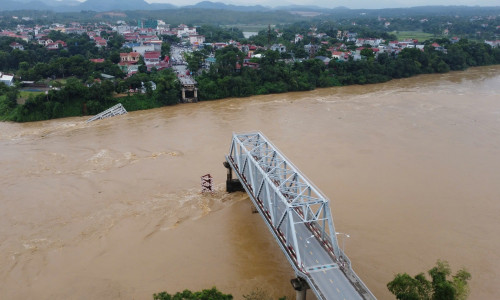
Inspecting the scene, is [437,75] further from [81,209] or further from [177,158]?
[81,209]

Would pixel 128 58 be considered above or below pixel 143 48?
below

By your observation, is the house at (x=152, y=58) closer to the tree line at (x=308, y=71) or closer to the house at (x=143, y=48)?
the house at (x=143, y=48)

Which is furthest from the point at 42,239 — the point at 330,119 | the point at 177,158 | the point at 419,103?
the point at 419,103

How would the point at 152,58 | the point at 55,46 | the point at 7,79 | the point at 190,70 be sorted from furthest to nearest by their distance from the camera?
the point at 55,46
the point at 152,58
the point at 190,70
the point at 7,79

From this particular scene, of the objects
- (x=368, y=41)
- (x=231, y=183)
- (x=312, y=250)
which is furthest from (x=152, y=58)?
(x=312, y=250)

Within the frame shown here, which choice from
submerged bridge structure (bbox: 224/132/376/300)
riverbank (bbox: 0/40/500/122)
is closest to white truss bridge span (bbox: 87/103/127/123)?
riverbank (bbox: 0/40/500/122)

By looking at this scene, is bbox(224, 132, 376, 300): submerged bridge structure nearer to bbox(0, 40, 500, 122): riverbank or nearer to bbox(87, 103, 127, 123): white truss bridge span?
bbox(87, 103, 127, 123): white truss bridge span

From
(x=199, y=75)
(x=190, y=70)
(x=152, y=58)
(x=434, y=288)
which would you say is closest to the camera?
(x=434, y=288)

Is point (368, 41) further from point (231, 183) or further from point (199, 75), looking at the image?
point (231, 183)

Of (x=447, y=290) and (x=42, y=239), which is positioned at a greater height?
(x=447, y=290)
